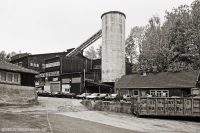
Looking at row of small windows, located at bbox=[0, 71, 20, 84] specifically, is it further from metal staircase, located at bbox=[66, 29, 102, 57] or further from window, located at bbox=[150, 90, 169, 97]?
metal staircase, located at bbox=[66, 29, 102, 57]

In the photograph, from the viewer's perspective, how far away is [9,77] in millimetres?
23156

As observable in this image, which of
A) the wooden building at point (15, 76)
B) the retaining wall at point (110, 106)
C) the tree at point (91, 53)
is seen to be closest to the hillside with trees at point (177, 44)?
the retaining wall at point (110, 106)

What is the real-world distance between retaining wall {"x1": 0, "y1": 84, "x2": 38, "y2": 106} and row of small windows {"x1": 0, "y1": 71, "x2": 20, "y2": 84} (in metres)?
0.66

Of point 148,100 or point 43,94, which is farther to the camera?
point 43,94

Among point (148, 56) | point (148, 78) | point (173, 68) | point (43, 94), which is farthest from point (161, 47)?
point (43, 94)

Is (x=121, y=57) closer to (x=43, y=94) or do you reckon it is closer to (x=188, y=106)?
(x=43, y=94)

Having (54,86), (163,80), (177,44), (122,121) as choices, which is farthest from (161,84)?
(54,86)

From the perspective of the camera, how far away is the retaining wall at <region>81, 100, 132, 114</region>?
23953 millimetres

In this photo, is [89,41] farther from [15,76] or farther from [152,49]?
[15,76]

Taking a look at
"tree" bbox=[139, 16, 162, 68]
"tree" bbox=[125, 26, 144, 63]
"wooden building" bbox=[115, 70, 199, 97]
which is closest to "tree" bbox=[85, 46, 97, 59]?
"tree" bbox=[125, 26, 144, 63]

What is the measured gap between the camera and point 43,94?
42.8 m

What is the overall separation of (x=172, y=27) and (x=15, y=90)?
106 ft

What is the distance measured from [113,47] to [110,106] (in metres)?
22.1

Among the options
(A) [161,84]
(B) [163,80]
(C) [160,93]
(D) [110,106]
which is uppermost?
(B) [163,80]
